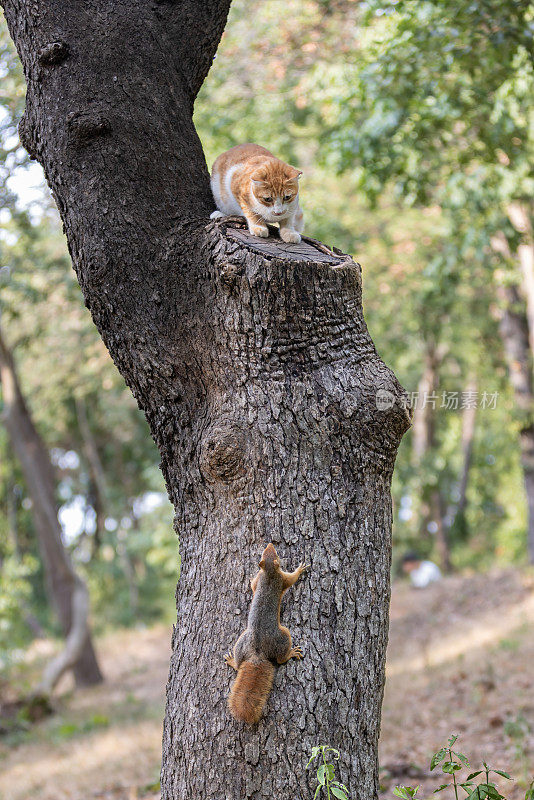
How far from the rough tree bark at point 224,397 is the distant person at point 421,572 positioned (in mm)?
11927

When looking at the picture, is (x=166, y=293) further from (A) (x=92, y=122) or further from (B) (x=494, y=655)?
(B) (x=494, y=655)

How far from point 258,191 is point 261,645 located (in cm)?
206

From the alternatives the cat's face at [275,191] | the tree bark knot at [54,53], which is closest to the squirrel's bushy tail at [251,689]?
the cat's face at [275,191]

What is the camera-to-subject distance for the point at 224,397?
283cm

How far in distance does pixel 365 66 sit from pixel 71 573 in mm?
7919

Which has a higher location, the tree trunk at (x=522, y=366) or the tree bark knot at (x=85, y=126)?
the tree bark knot at (x=85, y=126)

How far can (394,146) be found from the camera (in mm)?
7434

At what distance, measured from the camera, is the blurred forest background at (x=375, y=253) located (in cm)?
629

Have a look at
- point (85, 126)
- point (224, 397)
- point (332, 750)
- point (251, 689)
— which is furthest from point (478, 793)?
point (85, 126)

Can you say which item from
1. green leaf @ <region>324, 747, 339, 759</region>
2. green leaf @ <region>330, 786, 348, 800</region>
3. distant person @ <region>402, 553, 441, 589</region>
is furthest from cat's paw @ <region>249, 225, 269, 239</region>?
distant person @ <region>402, 553, 441, 589</region>

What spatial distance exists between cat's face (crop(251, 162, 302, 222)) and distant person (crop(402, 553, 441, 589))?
37.8 ft

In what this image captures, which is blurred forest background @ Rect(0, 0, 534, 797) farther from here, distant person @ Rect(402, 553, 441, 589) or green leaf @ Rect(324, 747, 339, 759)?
green leaf @ Rect(324, 747, 339, 759)

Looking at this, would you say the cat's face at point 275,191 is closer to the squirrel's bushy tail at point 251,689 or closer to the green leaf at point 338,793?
the squirrel's bushy tail at point 251,689

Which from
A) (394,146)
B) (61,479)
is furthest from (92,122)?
(61,479)
